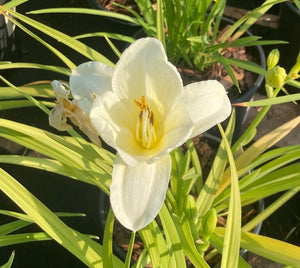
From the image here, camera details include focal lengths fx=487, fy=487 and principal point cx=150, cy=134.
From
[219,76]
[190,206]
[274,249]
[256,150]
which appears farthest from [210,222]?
[219,76]

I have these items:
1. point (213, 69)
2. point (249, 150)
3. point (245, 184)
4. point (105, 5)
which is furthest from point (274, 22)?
point (245, 184)

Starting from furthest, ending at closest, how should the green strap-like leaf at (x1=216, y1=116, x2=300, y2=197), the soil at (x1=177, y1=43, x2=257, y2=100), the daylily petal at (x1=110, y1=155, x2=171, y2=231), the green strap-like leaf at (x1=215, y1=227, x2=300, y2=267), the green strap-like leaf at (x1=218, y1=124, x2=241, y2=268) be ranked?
the soil at (x1=177, y1=43, x2=257, y2=100), the green strap-like leaf at (x1=216, y1=116, x2=300, y2=197), the green strap-like leaf at (x1=215, y1=227, x2=300, y2=267), the green strap-like leaf at (x1=218, y1=124, x2=241, y2=268), the daylily petal at (x1=110, y1=155, x2=171, y2=231)

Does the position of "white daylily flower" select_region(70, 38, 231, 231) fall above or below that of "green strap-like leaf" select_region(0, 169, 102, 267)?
above

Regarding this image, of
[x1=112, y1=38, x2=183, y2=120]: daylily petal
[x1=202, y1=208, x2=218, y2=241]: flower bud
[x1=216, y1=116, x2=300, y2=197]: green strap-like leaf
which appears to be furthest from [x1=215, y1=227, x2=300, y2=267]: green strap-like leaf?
[x1=112, y1=38, x2=183, y2=120]: daylily petal

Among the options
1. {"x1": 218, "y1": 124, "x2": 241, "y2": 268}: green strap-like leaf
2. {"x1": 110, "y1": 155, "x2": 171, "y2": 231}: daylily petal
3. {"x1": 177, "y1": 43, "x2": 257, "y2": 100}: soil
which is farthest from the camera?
{"x1": 177, "y1": 43, "x2": 257, "y2": 100}: soil

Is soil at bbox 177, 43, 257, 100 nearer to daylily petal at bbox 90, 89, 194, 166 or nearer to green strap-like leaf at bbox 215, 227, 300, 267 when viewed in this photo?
green strap-like leaf at bbox 215, 227, 300, 267

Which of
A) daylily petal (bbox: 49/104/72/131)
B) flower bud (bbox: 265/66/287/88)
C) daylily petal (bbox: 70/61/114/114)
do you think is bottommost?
daylily petal (bbox: 49/104/72/131)

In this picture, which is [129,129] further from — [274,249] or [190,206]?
[274,249]
